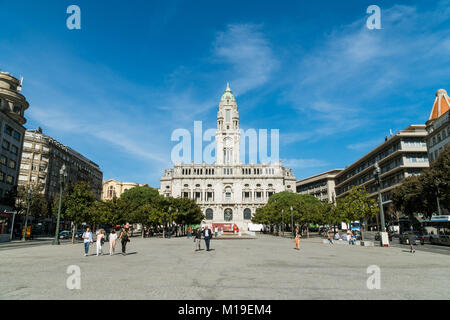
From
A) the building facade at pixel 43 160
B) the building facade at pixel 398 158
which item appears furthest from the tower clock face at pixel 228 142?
the building facade at pixel 43 160

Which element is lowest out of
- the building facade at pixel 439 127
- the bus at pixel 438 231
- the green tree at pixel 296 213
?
the bus at pixel 438 231

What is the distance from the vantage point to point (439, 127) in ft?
169

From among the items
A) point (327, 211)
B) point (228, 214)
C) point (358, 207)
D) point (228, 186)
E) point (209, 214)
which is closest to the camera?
point (358, 207)

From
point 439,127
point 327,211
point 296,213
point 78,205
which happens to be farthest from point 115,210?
point 439,127

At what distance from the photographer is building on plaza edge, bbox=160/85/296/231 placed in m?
103

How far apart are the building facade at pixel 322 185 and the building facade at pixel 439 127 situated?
160 feet

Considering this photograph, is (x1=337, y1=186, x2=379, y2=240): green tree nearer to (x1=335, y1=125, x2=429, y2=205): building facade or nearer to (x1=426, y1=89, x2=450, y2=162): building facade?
(x1=426, y1=89, x2=450, y2=162): building facade

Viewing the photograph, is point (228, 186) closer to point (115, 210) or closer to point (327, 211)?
point (327, 211)

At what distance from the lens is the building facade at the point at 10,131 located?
45031 millimetres

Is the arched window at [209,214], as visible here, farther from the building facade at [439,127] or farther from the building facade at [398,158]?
the building facade at [439,127]

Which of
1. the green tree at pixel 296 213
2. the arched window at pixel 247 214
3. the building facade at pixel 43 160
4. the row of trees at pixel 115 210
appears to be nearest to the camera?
the row of trees at pixel 115 210

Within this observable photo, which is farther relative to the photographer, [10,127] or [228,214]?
[228,214]

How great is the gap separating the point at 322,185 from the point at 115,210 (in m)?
90.3
